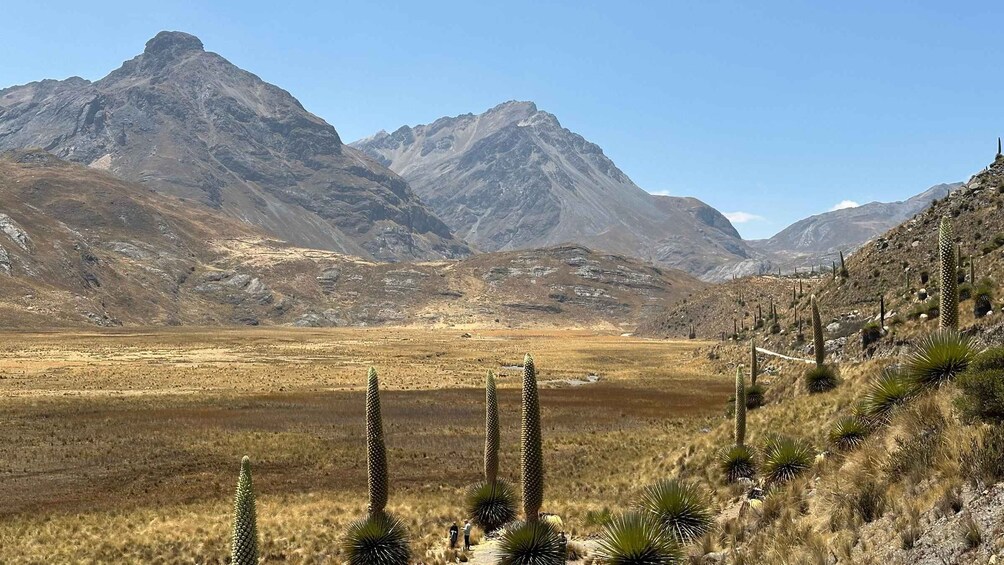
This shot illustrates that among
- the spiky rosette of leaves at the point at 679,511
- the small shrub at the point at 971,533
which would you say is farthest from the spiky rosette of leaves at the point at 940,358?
the spiky rosette of leaves at the point at 679,511

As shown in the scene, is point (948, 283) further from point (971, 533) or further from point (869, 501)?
point (971, 533)

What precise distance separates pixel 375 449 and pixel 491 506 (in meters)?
6.05

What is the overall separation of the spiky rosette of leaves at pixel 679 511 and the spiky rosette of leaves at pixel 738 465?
553 cm

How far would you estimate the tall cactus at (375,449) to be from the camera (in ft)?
43.6

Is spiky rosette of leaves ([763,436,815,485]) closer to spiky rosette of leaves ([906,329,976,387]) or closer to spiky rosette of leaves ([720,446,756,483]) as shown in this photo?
spiky rosette of leaves ([720,446,756,483])

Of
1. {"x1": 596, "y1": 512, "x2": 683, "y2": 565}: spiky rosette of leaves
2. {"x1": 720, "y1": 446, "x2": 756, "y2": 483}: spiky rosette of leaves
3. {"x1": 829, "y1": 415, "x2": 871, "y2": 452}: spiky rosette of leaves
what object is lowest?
{"x1": 720, "y1": 446, "x2": 756, "y2": 483}: spiky rosette of leaves

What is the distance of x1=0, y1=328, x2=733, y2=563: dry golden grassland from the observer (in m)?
20.1

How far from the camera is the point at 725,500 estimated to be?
1825cm

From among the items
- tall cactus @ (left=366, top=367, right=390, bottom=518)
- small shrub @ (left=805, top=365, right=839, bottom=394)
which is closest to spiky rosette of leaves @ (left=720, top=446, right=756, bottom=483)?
small shrub @ (left=805, top=365, right=839, bottom=394)

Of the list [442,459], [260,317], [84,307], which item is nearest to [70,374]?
[442,459]

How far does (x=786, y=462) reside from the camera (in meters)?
16.1

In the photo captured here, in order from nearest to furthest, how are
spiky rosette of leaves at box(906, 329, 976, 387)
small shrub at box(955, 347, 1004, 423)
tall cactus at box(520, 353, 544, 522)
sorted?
small shrub at box(955, 347, 1004, 423)
spiky rosette of leaves at box(906, 329, 976, 387)
tall cactus at box(520, 353, 544, 522)

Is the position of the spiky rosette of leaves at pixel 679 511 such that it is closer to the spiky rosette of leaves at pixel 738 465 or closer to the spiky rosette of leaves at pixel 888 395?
the spiky rosette of leaves at pixel 888 395

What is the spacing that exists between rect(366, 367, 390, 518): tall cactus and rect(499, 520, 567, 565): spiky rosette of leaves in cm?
290
